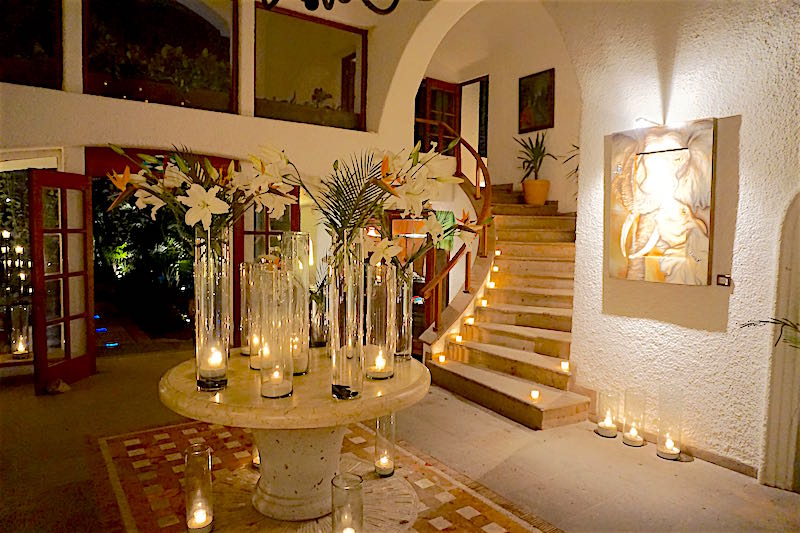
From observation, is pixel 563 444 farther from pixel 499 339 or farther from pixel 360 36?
pixel 360 36

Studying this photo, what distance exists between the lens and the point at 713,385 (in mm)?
3365

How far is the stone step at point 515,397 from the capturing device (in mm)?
3953

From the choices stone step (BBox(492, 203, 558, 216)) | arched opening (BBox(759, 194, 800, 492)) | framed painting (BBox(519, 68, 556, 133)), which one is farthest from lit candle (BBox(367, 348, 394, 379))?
framed painting (BBox(519, 68, 556, 133))

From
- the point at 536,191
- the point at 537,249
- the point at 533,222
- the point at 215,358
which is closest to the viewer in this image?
the point at 215,358

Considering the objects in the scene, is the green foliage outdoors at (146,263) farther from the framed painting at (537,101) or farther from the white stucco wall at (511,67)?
the framed painting at (537,101)

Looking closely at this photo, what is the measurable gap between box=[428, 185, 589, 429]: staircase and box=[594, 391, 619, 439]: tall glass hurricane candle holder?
0.17 metres

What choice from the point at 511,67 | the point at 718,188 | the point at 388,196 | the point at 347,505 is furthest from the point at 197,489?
the point at 511,67

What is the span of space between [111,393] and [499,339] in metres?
3.38

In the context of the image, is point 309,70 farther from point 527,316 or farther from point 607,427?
point 607,427

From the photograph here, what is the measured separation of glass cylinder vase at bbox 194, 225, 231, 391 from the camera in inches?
84.6

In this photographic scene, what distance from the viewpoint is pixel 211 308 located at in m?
2.21

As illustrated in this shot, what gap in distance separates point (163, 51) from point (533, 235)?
424 cm

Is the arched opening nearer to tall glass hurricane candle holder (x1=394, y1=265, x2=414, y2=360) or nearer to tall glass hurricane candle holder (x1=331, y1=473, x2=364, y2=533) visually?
tall glass hurricane candle holder (x1=394, y1=265, x2=414, y2=360)

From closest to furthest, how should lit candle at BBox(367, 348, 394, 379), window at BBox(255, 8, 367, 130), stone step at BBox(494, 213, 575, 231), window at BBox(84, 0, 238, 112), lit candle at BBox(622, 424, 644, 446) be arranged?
lit candle at BBox(367, 348, 394, 379) < lit candle at BBox(622, 424, 644, 446) < window at BBox(84, 0, 238, 112) < window at BBox(255, 8, 367, 130) < stone step at BBox(494, 213, 575, 231)
